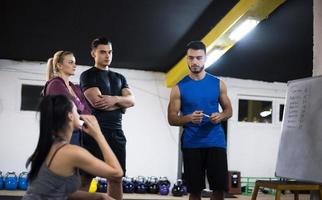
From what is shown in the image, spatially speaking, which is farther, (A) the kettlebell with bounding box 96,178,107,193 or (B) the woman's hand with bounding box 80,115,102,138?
(A) the kettlebell with bounding box 96,178,107,193

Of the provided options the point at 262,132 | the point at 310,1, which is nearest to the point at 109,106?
the point at 310,1

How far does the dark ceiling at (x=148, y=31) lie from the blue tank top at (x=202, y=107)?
7.61 ft

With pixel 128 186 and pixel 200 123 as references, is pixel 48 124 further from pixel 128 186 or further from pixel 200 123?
pixel 128 186


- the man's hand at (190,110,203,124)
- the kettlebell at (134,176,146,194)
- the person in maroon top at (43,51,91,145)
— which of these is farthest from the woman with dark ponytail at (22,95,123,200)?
the kettlebell at (134,176,146,194)

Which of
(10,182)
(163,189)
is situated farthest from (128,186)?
(10,182)

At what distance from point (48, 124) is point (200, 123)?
3.55 feet

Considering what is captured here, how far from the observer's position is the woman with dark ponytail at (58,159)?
67.6 inches

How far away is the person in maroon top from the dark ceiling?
2.21 metres

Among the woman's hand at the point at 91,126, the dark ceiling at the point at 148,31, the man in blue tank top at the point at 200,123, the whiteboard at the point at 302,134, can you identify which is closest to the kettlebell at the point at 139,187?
the dark ceiling at the point at 148,31

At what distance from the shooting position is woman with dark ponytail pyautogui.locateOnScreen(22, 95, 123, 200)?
172cm

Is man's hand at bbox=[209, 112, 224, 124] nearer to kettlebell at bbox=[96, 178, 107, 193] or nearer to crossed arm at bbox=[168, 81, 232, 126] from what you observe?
crossed arm at bbox=[168, 81, 232, 126]

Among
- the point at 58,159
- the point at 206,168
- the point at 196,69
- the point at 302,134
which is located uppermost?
the point at 196,69

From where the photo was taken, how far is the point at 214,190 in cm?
253

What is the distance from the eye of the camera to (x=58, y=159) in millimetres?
1723
